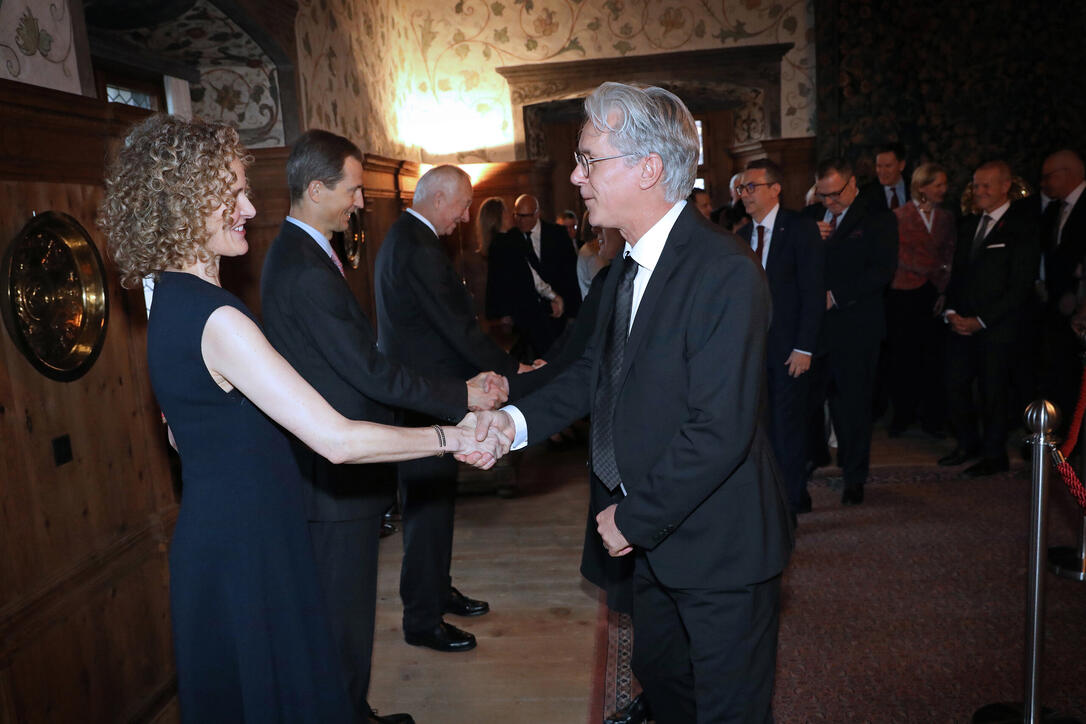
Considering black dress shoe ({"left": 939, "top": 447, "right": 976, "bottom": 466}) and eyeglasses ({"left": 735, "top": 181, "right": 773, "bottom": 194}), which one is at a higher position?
eyeglasses ({"left": 735, "top": 181, "right": 773, "bottom": 194})

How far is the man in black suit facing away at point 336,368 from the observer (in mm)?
2268

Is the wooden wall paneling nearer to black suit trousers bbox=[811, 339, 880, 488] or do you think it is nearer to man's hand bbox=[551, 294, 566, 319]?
black suit trousers bbox=[811, 339, 880, 488]

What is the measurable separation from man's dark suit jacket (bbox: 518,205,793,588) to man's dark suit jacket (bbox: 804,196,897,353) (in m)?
2.73

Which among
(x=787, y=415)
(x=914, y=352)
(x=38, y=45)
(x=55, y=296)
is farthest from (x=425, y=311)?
(x=914, y=352)

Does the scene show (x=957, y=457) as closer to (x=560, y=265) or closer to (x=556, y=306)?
(x=556, y=306)

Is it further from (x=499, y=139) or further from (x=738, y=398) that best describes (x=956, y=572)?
(x=499, y=139)

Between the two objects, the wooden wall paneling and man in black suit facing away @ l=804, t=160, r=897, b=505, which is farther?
man in black suit facing away @ l=804, t=160, r=897, b=505

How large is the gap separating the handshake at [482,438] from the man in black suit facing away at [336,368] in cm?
29

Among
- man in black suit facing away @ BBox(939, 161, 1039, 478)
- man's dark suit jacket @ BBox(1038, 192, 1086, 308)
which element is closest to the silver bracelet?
man in black suit facing away @ BBox(939, 161, 1039, 478)

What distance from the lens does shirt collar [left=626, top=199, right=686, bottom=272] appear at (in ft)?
6.14

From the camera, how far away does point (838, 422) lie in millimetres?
4500

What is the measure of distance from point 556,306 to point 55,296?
3865 millimetres

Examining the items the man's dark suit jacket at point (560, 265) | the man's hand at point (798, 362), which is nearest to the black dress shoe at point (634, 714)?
the man's hand at point (798, 362)

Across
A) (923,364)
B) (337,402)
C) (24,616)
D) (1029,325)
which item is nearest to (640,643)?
(337,402)
